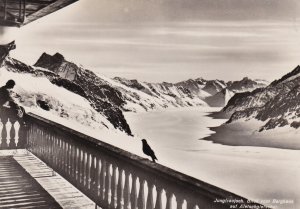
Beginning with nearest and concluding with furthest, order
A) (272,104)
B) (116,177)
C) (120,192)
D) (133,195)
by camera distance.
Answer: (133,195)
(120,192)
(116,177)
(272,104)

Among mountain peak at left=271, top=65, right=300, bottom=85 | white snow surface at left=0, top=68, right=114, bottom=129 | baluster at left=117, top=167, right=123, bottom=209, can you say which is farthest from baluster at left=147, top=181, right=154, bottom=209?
white snow surface at left=0, top=68, right=114, bottom=129

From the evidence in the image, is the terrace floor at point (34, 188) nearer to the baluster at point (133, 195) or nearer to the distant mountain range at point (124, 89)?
the baluster at point (133, 195)

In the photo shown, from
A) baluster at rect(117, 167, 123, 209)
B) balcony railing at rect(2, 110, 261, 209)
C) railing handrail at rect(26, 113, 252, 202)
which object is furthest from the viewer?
baluster at rect(117, 167, 123, 209)

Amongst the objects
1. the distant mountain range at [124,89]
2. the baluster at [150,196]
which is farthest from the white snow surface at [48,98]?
the baluster at [150,196]

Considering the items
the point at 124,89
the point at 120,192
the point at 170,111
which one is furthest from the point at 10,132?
the point at 120,192

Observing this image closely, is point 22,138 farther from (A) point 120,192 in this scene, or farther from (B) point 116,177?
(A) point 120,192

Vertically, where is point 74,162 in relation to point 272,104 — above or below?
below

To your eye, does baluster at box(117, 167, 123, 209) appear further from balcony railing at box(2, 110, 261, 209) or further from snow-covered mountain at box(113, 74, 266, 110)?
snow-covered mountain at box(113, 74, 266, 110)
